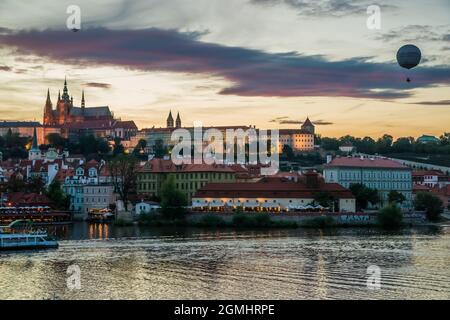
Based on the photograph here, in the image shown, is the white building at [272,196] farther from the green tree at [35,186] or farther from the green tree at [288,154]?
the green tree at [288,154]

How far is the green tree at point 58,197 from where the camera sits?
48.0 m

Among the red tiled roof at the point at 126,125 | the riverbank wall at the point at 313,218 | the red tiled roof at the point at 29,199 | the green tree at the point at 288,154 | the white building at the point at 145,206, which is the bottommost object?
the riverbank wall at the point at 313,218

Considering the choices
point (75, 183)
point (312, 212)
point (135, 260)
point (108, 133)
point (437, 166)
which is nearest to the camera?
point (135, 260)

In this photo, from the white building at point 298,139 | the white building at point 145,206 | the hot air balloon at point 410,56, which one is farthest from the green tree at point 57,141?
the hot air balloon at point 410,56

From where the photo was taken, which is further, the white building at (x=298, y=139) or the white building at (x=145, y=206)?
the white building at (x=298, y=139)

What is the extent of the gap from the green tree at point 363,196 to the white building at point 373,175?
4.03m

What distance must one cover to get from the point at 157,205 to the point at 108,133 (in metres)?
62.9

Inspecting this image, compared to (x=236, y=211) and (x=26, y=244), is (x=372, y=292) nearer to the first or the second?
(x=26, y=244)

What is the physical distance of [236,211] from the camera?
4097cm

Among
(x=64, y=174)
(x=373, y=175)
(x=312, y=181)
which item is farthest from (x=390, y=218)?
(x=64, y=174)

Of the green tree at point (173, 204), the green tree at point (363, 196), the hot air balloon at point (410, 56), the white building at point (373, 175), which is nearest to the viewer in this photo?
the hot air balloon at point (410, 56)

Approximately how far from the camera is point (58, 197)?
48.3 m

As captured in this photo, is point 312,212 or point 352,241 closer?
point 352,241
